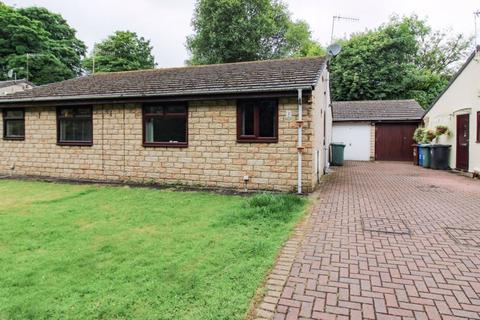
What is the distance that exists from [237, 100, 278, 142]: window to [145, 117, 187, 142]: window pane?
1.82 meters

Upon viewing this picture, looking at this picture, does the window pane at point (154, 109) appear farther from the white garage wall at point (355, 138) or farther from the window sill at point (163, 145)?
the white garage wall at point (355, 138)

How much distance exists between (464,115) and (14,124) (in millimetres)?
17673

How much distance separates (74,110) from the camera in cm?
1116

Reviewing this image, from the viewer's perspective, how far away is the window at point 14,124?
39.1ft

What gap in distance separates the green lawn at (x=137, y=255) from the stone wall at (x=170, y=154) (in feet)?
5.42

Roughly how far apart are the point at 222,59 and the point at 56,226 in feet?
93.7

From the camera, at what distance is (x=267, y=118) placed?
904cm

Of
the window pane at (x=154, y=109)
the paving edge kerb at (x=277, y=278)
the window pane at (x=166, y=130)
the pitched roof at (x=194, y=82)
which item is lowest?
the paving edge kerb at (x=277, y=278)

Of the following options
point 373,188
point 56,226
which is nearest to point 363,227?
point 373,188

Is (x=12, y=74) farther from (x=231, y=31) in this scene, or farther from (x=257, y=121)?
(x=257, y=121)

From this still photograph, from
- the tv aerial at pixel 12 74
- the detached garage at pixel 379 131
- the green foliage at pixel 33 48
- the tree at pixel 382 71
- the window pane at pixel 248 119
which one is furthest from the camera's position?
the green foliage at pixel 33 48

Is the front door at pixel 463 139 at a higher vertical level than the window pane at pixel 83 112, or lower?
lower

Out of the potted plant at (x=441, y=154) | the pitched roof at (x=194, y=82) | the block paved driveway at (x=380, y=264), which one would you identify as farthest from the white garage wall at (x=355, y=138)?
the block paved driveway at (x=380, y=264)

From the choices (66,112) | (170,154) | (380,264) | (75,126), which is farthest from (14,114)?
(380,264)
